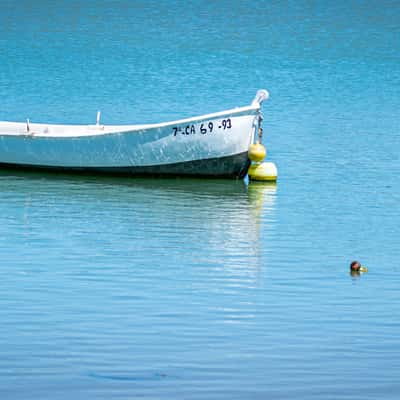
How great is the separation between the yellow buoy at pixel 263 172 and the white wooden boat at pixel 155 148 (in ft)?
0.83

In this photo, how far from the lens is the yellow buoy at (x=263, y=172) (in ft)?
122

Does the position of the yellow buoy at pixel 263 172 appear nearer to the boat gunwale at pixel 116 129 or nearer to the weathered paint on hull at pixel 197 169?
the weathered paint on hull at pixel 197 169

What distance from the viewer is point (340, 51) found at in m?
108

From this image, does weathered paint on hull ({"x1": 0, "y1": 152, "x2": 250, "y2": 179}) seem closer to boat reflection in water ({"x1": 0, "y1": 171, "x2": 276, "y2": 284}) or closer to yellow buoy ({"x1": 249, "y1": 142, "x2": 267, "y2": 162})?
boat reflection in water ({"x1": 0, "y1": 171, "x2": 276, "y2": 284})

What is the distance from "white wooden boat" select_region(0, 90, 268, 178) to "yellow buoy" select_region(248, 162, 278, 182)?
9.9 inches

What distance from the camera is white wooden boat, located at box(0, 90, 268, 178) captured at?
1442 inches

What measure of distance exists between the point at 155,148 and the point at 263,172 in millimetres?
2912

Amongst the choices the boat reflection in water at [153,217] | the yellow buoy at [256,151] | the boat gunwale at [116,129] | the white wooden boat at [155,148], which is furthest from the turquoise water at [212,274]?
the boat gunwale at [116,129]

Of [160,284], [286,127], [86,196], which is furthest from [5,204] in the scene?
[286,127]

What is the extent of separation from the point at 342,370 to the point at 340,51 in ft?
302

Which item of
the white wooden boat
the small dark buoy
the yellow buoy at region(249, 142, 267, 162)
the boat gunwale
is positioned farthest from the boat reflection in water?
the small dark buoy

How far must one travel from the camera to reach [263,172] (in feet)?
122

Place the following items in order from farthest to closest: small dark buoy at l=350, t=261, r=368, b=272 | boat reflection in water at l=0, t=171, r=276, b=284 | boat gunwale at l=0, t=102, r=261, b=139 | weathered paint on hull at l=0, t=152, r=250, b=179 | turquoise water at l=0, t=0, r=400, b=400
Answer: weathered paint on hull at l=0, t=152, r=250, b=179
boat gunwale at l=0, t=102, r=261, b=139
boat reflection in water at l=0, t=171, r=276, b=284
small dark buoy at l=350, t=261, r=368, b=272
turquoise water at l=0, t=0, r=400, b=400

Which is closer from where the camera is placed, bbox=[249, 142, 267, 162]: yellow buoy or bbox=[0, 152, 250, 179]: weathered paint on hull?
bbox=[249, 142, 267, 162]: yellow buoy
